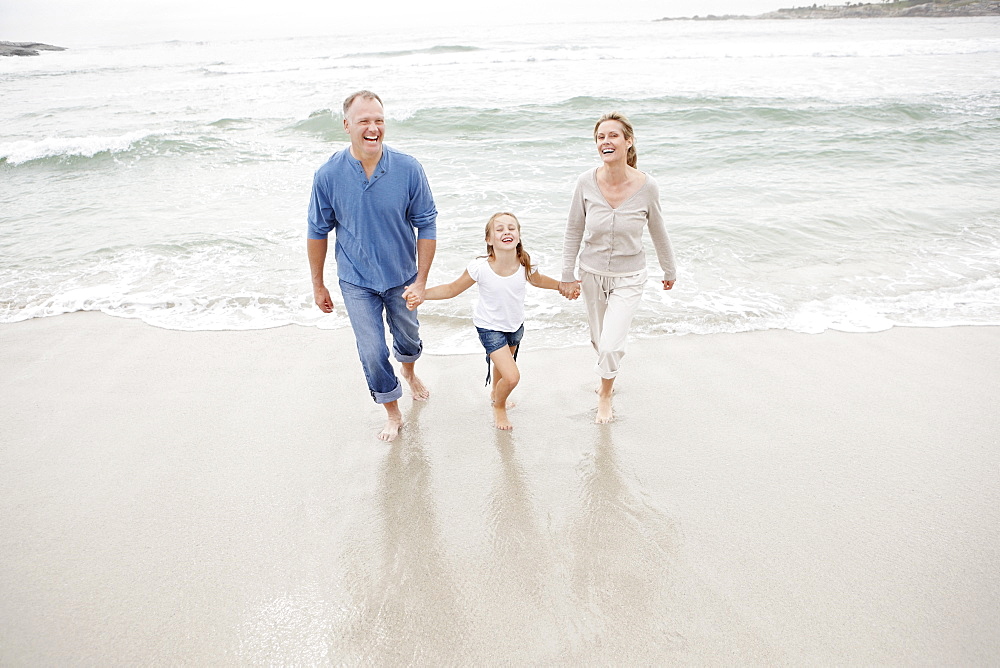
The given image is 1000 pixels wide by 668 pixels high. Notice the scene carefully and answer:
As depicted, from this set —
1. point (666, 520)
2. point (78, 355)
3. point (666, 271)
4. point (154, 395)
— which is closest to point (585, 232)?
point (666, 271)

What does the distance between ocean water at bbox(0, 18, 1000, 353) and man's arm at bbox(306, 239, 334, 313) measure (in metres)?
1.65

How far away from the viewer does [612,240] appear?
11.9 ft

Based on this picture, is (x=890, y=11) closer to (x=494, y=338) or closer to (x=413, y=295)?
(x=494, y=338)

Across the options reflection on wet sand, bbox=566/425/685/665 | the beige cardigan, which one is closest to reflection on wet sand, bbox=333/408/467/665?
reflection on wet sand, bbox=566/425/685/665

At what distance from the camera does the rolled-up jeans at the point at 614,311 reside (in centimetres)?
371

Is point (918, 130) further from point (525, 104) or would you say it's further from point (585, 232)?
point (585, 232)

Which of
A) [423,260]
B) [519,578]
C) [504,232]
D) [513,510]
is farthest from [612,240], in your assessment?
[519,578]

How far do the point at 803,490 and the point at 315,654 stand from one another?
8.20ft

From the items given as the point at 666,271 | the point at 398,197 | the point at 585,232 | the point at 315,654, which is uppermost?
the point at 398,197

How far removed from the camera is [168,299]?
19.0 feet

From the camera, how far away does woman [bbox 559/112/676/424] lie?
348cm

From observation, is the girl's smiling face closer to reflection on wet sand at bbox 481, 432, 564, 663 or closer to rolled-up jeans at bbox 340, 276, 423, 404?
rolled-up jeans at bbox 340, 276, 423, 404

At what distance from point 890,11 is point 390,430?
2979 inches

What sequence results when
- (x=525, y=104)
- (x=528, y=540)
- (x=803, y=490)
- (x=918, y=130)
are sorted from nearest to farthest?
(x=528, y=540), (x=803, y=490), (x=918, y=130), (x=525, y=104)
